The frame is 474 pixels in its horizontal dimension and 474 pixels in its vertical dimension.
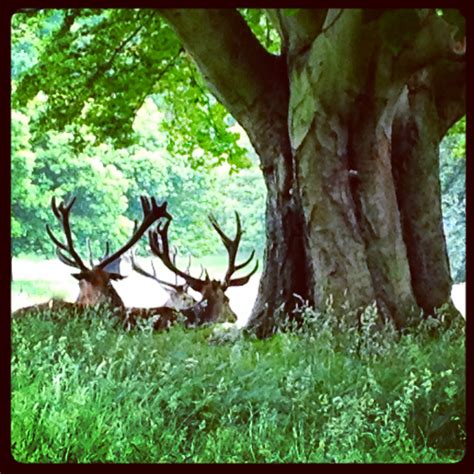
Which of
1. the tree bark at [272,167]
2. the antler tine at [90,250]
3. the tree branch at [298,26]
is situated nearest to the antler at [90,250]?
the antler tine at [90,250]

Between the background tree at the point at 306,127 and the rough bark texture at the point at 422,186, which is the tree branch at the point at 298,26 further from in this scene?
the rough bark texture at the point at 422,186

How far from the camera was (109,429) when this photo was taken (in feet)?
4.66

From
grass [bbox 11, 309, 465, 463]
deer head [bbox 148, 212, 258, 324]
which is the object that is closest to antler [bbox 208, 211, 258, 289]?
deer head [bbox 148, 212, 258, 324]

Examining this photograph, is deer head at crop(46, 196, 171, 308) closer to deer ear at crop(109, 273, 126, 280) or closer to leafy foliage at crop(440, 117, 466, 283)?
Result: deer ear at crop(109, 273, 126, 280)

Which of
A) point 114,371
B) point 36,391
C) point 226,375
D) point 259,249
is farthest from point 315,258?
point 36,391

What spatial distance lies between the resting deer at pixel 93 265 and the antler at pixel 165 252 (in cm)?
2

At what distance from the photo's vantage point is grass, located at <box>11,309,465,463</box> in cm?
140

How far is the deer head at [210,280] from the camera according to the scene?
147 centimetres

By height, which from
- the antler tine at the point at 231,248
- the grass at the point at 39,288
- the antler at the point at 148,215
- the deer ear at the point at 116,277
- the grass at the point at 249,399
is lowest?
the grass at the point at 249,399

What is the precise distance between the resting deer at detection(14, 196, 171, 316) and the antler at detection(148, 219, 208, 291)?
0.02m

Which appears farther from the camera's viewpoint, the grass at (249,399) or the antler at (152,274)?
the antler at (152,274)

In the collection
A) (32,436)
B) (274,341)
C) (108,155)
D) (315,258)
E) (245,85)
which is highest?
(245,85)
